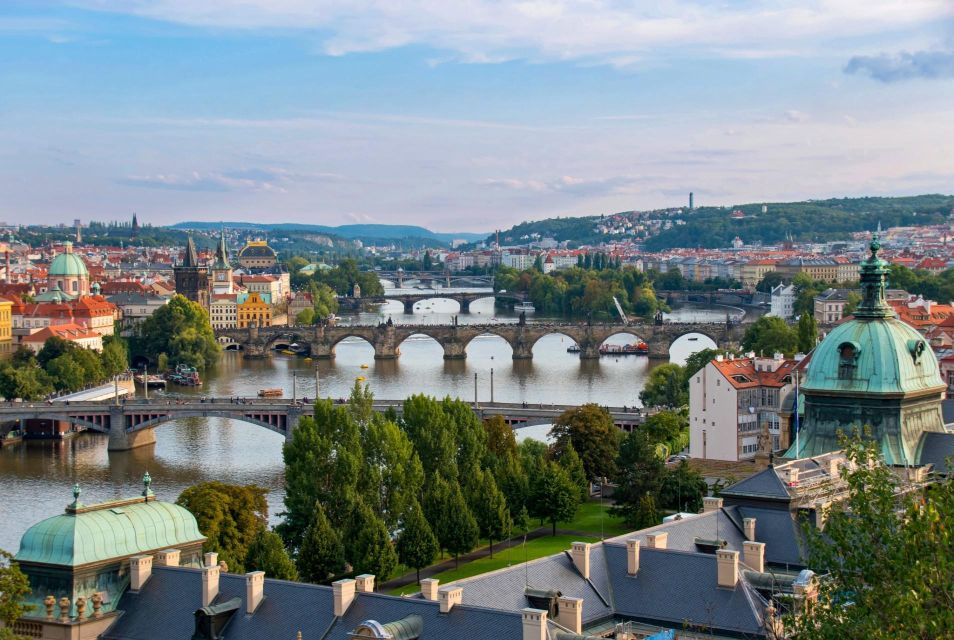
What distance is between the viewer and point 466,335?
95.9 metres

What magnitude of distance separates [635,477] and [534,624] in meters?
19.9

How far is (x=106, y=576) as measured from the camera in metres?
21.8

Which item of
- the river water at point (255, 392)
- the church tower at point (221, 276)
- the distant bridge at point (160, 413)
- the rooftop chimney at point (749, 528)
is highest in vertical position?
the church tower at point (221, 276)

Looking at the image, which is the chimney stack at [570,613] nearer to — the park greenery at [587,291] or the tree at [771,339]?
the tree at [771,339]

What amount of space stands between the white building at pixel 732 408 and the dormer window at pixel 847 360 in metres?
15.9

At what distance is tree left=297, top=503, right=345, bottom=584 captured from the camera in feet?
102

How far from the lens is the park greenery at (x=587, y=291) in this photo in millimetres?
130875

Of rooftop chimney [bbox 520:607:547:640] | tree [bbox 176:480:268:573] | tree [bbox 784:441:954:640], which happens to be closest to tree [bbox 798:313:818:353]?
tree [bbox 176:480:268:573]

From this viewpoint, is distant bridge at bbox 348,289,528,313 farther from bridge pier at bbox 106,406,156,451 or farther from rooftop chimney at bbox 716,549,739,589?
rooftop chimney at bbox 716,549,739,589

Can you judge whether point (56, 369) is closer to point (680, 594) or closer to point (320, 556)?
point (320, 556)

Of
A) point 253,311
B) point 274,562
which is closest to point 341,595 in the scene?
point 274,562

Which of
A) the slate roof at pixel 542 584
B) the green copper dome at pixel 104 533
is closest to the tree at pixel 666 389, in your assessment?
the slate roof at pixel 542 584

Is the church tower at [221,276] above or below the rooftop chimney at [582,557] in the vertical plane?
above

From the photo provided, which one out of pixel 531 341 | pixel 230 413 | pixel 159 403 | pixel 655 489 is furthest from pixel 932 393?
pixel 531 341
